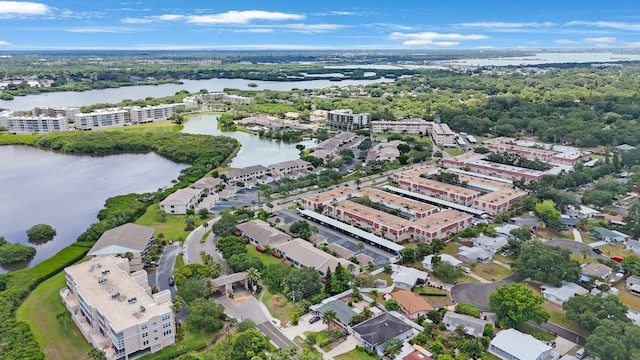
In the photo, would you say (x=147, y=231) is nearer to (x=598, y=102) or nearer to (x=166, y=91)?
(x=598, y=102)

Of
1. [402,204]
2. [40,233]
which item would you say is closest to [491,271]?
[402,204]

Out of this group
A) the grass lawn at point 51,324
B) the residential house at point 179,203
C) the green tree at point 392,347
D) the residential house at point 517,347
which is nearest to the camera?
the residential house at point 517,347

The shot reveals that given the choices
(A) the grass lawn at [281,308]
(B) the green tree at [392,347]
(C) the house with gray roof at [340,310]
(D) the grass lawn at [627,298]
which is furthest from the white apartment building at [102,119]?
(D) the grass lawn at [627,298]

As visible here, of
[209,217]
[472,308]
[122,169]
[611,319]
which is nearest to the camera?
[611,319]

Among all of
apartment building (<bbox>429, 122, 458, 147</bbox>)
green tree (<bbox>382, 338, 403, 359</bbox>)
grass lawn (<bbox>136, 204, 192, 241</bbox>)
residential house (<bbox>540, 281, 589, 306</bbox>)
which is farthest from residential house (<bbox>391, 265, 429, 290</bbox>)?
Result: apartment building (<bbox>429, 122, 458, 147</bbox>)

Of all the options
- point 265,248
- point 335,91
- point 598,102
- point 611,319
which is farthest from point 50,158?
point 598,102

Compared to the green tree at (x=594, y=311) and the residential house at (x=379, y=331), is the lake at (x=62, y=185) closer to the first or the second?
the residential house at (x=379, y=331)
